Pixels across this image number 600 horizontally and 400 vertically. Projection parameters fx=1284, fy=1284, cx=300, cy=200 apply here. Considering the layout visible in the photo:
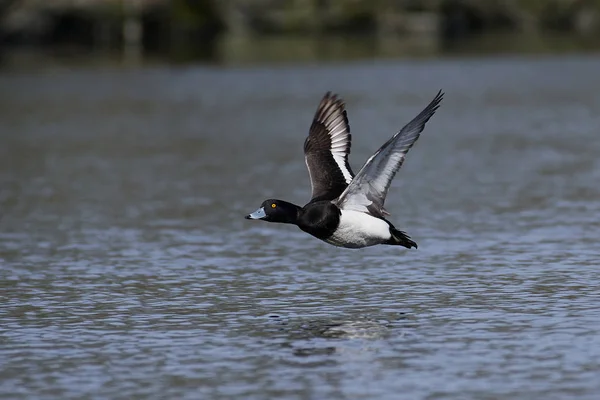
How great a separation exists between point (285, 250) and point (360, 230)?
4132mm

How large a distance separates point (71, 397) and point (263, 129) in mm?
26717

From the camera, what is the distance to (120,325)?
12742mm

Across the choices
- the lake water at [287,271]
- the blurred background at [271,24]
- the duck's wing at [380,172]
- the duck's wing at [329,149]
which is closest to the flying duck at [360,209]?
the duck's wing at [380,172]

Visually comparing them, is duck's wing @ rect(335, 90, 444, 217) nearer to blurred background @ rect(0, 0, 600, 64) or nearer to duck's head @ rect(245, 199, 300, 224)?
duck's head @ rect(245, 199, 300, 224)

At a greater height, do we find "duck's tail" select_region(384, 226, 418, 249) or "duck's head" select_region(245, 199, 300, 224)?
"duck's head" select_region(245, 199, 300, 224)

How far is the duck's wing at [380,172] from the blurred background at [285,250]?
1.02 metres

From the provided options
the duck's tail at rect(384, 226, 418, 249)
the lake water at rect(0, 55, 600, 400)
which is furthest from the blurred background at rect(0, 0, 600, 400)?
the duck's tail at rect(384, 226, 418, 249)

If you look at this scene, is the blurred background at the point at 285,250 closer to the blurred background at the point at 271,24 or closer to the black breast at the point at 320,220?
the black breast at the point at 320,220

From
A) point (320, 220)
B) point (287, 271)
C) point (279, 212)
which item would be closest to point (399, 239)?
point (320, 220)

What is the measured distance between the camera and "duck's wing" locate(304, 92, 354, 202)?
1475cm

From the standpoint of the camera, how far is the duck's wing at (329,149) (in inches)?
581

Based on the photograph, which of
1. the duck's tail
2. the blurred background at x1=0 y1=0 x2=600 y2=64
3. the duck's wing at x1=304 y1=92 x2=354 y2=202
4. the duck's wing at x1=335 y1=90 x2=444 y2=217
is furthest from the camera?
the blurred background at x1=0 y1=0 x2=600 y2=64

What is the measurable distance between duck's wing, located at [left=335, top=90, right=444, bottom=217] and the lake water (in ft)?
3.37

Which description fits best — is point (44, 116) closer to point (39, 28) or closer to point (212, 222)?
point (212, 222)
